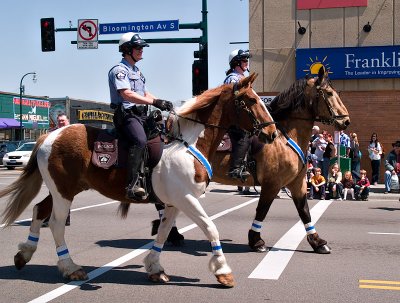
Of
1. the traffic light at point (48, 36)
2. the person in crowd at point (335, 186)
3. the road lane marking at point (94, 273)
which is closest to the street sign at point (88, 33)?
the traffic light at point (48, 36)

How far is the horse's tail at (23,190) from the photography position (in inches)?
284

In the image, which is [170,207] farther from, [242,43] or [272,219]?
[242,43]

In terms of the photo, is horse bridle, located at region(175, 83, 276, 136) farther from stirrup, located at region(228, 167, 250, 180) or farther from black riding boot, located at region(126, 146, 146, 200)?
stirrup, located at region(228, 167, 250, 180)

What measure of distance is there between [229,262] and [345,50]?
17.0m

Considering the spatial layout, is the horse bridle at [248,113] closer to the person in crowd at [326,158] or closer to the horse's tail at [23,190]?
the horse's tail at [23,190]

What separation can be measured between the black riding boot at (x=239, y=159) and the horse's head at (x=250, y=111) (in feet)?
6.79

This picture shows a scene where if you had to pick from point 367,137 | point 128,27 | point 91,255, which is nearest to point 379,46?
point 367,137

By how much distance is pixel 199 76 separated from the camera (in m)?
19.8

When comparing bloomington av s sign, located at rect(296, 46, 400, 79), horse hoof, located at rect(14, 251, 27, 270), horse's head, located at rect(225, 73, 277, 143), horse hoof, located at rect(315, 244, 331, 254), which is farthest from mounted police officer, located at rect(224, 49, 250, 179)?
bloomington av s sign, located at rect(296, 46, 400, 79)

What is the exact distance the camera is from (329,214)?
13.1 metres

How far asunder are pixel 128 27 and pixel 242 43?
218 inches

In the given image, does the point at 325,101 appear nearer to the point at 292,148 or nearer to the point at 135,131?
the point at 292,148

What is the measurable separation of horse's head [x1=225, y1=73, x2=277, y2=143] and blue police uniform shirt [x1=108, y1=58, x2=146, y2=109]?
3.67 ft

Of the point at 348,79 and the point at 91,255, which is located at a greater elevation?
the point at 348,79
